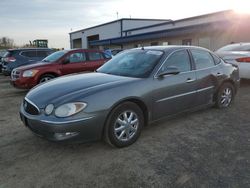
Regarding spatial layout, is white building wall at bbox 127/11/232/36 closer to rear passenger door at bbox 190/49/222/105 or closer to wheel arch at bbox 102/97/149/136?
rear passenger door at bbox 190/49/222/105

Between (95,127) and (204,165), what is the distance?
1558mm

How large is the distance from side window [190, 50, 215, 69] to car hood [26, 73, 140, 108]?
1729 millimetres

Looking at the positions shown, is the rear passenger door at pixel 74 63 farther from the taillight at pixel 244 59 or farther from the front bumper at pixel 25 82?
the taillight at pixel 244 59

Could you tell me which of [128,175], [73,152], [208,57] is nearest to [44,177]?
[73,152]

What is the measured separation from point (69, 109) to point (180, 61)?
2471 millimetres

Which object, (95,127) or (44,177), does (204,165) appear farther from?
(44,177)

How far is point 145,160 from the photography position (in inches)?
141

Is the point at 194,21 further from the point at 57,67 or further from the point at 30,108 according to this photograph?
the point at 30,108

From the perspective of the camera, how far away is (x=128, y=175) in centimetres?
319

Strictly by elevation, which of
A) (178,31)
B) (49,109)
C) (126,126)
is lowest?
(126,126)

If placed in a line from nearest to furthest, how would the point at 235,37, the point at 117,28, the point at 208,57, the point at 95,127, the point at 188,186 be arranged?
the point at 188,186, the point at 95,127, the point at 208,57, the point at 235,37, the point at 117,28

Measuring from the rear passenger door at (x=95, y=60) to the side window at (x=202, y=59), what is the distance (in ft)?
16.0

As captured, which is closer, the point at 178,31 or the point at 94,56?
the point at 94,56

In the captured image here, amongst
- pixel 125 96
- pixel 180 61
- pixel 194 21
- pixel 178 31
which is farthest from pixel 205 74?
Answer: pixel 194 21
